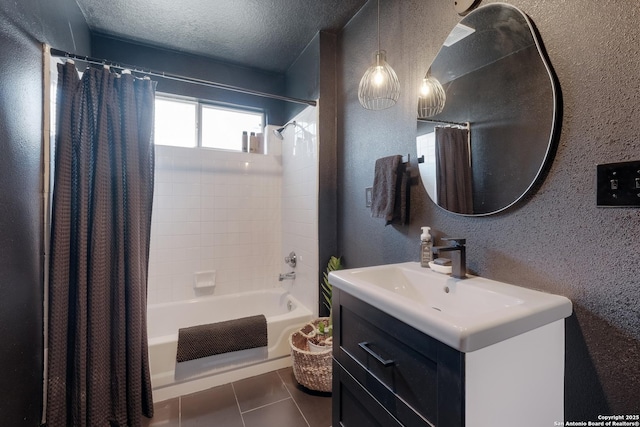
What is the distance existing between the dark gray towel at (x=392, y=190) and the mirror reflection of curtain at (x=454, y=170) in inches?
8.7

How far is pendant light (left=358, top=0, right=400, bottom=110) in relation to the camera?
134 centimetres

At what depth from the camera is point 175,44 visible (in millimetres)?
2361

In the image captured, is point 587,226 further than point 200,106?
No

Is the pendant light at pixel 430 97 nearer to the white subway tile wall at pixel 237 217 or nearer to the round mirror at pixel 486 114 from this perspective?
the round mirror at pixel 486 114

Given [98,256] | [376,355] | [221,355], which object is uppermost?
[98,256]

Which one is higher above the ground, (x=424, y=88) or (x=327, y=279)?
(x=424, y=88)

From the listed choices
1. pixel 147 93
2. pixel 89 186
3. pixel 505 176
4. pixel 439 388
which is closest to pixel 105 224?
pixel 89 186

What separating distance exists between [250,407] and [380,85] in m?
1.96

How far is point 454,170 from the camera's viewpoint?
4.04 ft

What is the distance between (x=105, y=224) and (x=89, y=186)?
0.22 metres

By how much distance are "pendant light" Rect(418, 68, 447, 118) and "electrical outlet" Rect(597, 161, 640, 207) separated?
674mm

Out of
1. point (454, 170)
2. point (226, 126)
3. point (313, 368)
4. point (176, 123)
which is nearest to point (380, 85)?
point (454, 170)

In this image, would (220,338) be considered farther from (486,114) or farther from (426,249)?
(486,114)

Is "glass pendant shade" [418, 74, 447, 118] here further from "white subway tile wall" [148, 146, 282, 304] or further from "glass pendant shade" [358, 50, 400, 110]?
"white subway tile wall" [148, 146, 282, 304]
